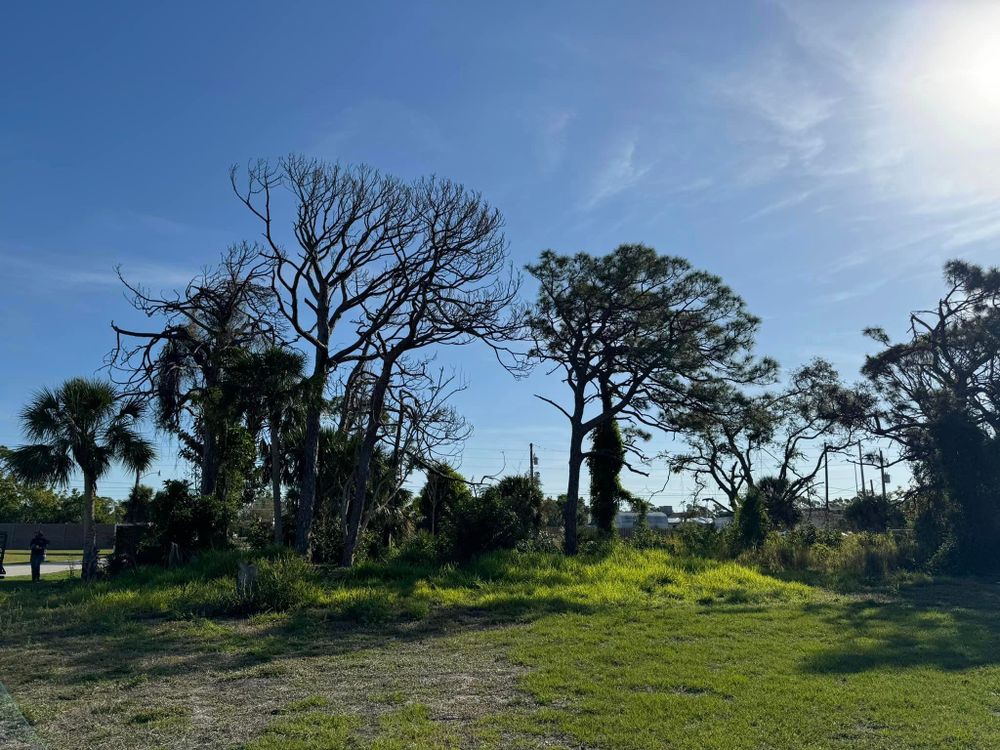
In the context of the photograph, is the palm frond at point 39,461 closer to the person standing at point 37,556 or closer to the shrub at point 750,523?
the person standing at point 37,556

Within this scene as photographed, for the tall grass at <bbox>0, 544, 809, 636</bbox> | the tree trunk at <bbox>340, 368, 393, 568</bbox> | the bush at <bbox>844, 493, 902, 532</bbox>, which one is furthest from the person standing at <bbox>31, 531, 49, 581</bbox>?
the bush at <bbox>844, 493, 902, 532</bbox>

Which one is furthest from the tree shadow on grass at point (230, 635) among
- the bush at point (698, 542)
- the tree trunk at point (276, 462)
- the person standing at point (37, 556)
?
the bush at point (698, 542)

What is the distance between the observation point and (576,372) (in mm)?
25688

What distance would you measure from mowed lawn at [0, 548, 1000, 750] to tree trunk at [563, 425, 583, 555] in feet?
27.1

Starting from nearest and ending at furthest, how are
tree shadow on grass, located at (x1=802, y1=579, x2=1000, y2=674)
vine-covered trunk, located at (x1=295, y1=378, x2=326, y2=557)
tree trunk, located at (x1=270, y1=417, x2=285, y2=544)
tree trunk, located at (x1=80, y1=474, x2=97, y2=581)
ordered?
tree shadow on grass, located at (x1=802, y1=579, x2=1000, y2=674), tree trunk, located at (x1=80, y1=474, x2=97, y2=581), tree trunk, located at (x1=270, y1=417, x2=285, y2=544), vine-covered trunk, located at (x1=295, y1=378, x2=326, y2=557)

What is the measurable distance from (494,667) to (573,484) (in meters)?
16.7

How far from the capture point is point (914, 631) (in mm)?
11281

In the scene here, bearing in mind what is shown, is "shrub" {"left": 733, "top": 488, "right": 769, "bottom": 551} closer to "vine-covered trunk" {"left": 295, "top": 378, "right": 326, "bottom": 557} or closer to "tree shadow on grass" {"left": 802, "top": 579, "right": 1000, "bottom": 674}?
"tree shadow on grass" {"left": 802, "top": 579, "right": 1000, "bottom": 674}

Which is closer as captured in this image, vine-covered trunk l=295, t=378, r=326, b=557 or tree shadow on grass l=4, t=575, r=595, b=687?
tree shadow on grass l=4, t=575, r=595, b=687

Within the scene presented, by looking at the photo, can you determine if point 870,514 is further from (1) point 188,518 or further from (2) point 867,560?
(1) point 188,518

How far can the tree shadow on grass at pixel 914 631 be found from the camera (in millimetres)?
8859

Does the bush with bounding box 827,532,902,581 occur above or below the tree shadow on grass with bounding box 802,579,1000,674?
above

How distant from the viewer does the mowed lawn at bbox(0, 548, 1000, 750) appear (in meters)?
6.16

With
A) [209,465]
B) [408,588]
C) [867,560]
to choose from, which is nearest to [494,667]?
[408,588]
